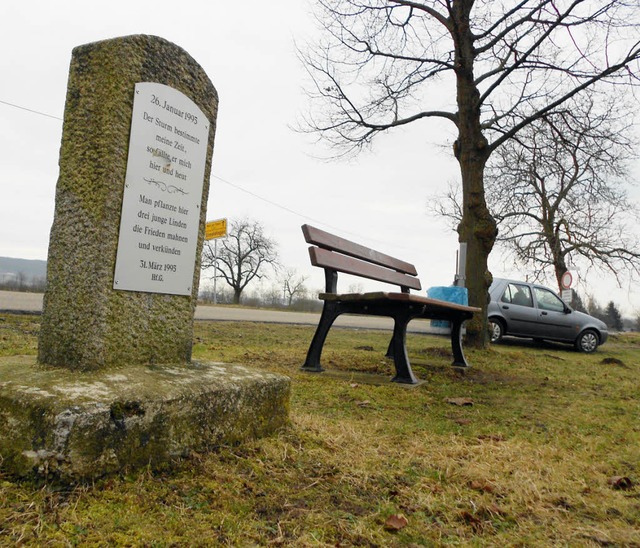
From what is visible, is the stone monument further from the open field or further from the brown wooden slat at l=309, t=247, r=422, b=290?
the brown wooden slat at l=309, t=247, r=422, b=290

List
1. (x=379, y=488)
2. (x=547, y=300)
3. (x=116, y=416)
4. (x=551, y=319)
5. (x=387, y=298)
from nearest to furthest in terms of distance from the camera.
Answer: (x=116, y=416) < (x=379, y=488) < (x=387, y=298) < (x=551, y=319) < (x=547, y=300)

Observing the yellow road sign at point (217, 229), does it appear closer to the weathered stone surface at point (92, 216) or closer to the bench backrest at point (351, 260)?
the bench backrest at point (351, 260)

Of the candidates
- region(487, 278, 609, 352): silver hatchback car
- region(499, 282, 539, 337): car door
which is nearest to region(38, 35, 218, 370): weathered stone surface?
region(487, 278, 609, 352): silver hatchback car

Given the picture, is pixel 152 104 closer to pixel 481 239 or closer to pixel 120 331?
pixel 120 331

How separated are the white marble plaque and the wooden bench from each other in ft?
6.43

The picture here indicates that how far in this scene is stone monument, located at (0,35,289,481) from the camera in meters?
2.04

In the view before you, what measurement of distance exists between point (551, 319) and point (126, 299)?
39.4ft

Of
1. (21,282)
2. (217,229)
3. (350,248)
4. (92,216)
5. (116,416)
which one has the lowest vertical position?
(116,416)

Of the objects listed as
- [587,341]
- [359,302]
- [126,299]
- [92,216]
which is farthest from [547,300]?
[92,216]

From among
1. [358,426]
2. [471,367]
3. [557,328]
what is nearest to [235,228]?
[557,328]

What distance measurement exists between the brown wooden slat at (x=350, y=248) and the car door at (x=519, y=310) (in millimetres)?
6033

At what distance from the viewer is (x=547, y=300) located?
13164 millimetres

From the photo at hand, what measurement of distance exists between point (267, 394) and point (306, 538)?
108cm

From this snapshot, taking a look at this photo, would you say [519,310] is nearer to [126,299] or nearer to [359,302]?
[359,302]
